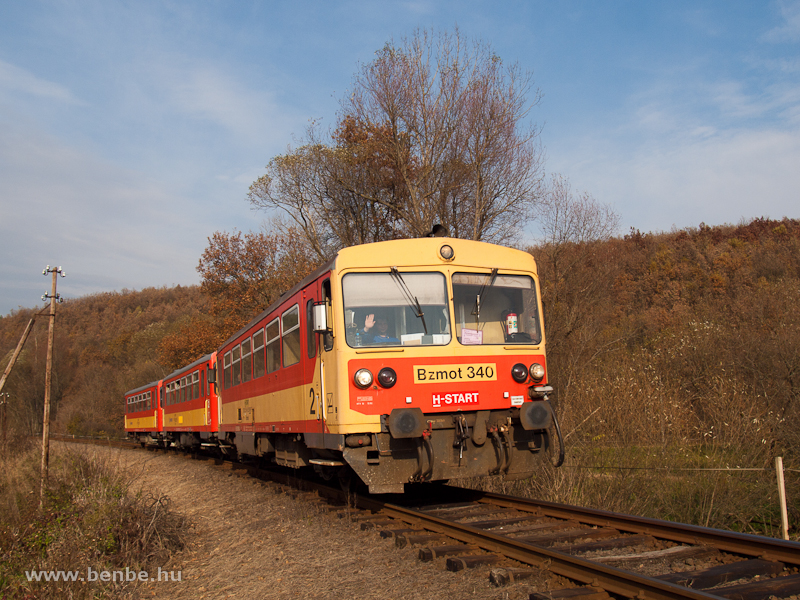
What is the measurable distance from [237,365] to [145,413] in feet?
56.2

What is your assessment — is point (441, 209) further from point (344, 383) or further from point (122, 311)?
point (122, 311)

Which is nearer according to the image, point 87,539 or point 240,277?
point 87,539

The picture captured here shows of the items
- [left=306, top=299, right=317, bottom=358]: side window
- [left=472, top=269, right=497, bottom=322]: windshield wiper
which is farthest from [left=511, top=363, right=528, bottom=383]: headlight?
[left=306, top=299, right=317, bottom=358]: side window

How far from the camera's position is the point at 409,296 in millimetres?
7078

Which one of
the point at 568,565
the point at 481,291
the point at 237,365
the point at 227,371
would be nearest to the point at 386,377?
the point at 481,291

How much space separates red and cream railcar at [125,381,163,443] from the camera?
25.2 m

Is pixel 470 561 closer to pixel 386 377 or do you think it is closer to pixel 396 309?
pixel 386 377

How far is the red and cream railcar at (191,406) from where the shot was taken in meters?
16.0

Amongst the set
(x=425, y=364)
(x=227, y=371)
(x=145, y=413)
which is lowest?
(x=145, y=413)

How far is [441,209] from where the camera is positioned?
68.2 feet

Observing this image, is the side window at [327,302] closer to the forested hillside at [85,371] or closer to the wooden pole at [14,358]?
the wooden pole at [14,358]

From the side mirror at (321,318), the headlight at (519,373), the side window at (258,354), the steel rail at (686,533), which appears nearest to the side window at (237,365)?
the side window at (258,354)

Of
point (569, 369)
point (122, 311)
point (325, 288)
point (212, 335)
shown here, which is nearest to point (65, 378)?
point (212, 335)

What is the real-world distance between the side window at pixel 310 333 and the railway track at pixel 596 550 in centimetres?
202
